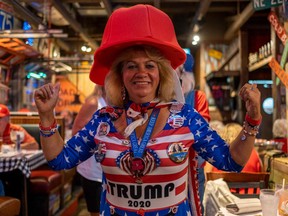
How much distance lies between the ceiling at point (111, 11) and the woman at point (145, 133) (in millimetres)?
5294

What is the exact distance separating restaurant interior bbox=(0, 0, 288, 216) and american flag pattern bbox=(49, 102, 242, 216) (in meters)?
1.25

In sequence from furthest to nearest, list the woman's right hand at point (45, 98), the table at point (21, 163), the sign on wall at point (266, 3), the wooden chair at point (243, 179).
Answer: the sign on wall at point (266, 3) → the table at point (21, 163) → the wooden chair at point (243, 179) → the woman's right hand at point (45, 98)

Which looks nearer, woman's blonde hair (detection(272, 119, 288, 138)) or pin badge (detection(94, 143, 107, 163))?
pin badge (detection(94, 143, 107, 163))

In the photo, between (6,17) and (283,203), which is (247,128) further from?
(6,17)

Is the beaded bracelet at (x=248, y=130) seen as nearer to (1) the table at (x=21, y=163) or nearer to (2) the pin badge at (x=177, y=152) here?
(2) the pin badge at (x=177, y=152)

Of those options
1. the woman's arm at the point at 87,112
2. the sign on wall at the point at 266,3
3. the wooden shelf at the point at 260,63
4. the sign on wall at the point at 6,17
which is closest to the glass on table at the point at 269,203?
the woman's arm at the point at 87,112

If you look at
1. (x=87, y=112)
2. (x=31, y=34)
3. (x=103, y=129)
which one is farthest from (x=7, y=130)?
(x=103, y=129)

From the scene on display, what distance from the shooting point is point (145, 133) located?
4.92ft

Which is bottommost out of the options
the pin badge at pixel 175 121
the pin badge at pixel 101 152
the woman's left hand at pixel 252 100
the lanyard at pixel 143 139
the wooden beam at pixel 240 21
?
the pin badge at pixel 101 152

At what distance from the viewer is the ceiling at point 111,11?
7.34m

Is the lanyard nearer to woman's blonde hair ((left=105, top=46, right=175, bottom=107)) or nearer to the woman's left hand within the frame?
woman's blonde hair ((left=105, top=46, right=175, bottom=107))

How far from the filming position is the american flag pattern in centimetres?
146

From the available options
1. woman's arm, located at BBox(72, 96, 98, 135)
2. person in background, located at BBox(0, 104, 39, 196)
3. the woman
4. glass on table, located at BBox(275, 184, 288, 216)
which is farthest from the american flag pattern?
person in background, located at BBox(0, 104, 39, 196)

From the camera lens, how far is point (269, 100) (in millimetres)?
9609
